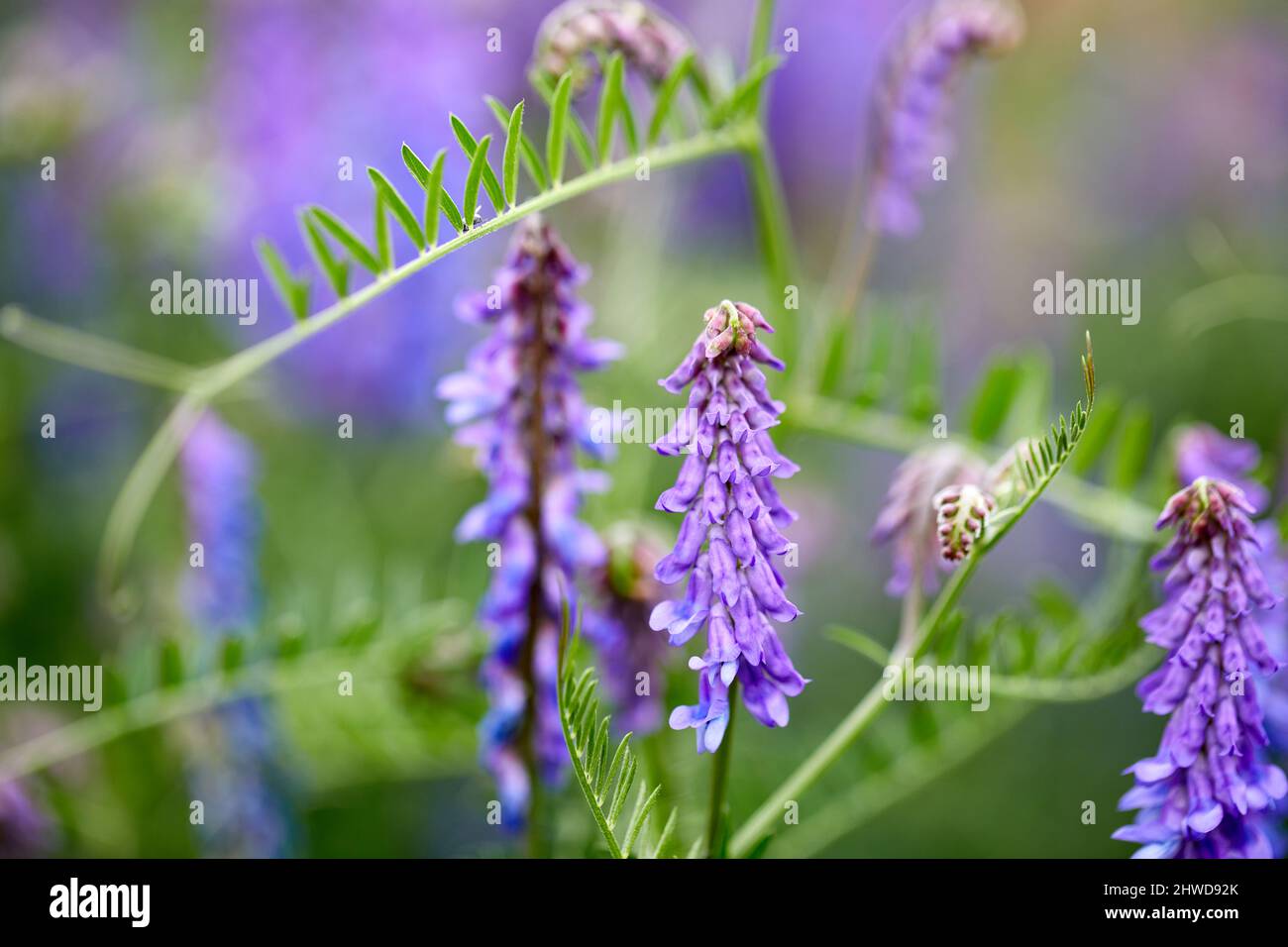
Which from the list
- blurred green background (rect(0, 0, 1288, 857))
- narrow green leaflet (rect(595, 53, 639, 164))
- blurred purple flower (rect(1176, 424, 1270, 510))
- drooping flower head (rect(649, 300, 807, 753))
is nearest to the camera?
drooping flower head (rect(649, 300, 807, 753))

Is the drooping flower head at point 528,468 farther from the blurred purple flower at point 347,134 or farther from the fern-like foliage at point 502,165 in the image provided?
the blurred purple flower at point 347,134

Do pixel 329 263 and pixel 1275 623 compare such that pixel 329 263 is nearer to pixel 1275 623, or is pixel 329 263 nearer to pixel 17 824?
pixel 17 824

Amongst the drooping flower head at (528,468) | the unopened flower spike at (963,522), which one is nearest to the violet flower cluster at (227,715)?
the drooping flower head at (528,468)

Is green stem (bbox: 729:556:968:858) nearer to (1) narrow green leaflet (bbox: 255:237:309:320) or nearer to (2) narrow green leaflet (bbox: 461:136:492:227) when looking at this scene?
(2) narrow green leaflet (bbox: 461:136:492:227)

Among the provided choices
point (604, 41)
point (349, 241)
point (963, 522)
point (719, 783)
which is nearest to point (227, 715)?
point (349, 241)

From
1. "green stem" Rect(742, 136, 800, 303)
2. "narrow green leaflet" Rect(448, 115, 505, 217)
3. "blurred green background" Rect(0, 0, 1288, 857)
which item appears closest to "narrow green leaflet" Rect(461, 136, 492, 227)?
"narrow green leaflet" Rect(448, 115, 505, 217)

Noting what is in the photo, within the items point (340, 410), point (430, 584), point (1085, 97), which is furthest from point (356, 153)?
point (1085, 97)

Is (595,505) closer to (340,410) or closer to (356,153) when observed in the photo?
(340,410)
